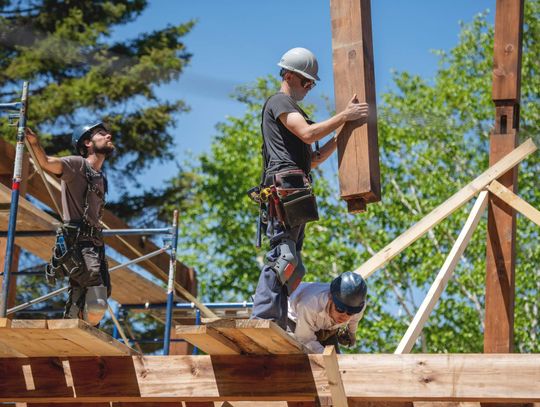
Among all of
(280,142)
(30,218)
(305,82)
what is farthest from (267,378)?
(30,218)

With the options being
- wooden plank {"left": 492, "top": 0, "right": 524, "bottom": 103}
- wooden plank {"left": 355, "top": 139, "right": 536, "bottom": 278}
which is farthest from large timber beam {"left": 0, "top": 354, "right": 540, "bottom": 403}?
wooden plank {"left": 492, "top": 0, "right": 524, "bottom": 103}

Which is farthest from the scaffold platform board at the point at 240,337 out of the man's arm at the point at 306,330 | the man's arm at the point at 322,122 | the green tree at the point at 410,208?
the green tree at the point at 410,208

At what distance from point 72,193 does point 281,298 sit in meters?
1.57

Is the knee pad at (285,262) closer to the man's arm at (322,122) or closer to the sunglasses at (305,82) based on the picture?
the man's arm at (322,122)

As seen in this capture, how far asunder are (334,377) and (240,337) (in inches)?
19.6

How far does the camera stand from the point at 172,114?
23062 mm

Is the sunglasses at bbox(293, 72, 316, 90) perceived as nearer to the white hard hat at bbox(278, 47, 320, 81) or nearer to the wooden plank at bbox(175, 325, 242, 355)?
the white hard hat at bbox(278, 47, 320, 81)

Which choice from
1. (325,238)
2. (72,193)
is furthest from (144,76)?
(72,193)

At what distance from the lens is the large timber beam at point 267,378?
4973 mm

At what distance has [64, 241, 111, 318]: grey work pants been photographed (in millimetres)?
6223

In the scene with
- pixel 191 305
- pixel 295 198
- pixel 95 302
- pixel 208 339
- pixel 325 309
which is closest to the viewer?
pixel 208 339

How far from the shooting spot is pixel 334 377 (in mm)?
4984

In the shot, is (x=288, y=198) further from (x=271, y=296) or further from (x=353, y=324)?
(x=353, y=324)

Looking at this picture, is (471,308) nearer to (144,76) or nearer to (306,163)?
(144,76)
